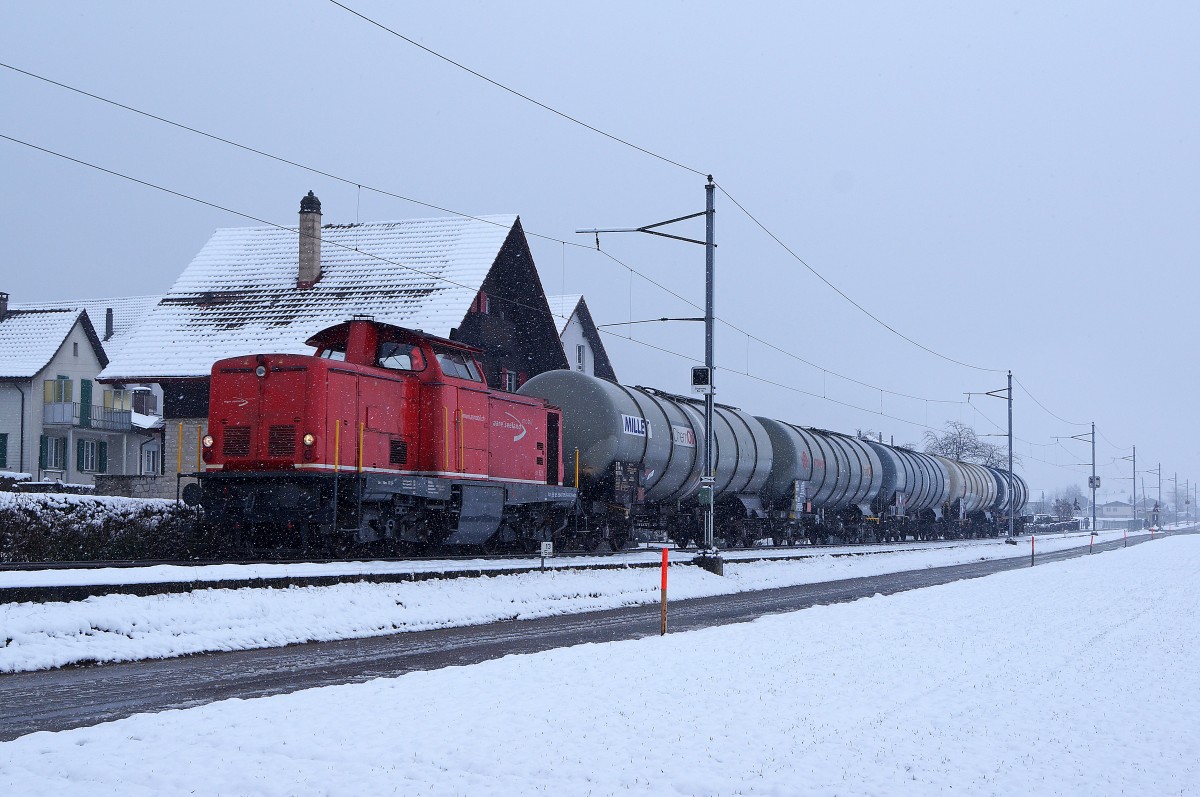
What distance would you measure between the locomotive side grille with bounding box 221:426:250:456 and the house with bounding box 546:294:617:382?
28650mm

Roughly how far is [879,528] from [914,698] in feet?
120

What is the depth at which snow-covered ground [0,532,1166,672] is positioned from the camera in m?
10.2

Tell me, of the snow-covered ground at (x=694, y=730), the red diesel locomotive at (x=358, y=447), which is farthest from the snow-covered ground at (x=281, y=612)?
the snow-covered ground at (x=694, y=730)

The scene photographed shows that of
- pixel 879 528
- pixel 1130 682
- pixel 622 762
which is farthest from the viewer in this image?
pixel 879 528

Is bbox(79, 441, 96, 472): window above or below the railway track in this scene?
above

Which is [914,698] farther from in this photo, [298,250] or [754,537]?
[298,250]

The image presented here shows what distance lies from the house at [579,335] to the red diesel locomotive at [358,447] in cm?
2600

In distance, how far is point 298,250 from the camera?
114 feet

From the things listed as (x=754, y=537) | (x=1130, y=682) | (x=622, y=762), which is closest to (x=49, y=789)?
(x=622, y=762)

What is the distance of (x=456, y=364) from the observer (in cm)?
1877

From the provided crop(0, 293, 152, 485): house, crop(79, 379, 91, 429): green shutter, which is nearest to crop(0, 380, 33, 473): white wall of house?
crop(0, 293, 152, 485): house

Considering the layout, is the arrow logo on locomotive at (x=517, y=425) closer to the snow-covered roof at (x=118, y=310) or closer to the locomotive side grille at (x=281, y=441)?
the locomotive side grille at (x=281, y=441)

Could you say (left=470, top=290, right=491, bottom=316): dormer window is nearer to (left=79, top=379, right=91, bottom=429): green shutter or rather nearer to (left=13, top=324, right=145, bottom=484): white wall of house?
(left=13, top=324, right=145, bottom=484): white wall of house

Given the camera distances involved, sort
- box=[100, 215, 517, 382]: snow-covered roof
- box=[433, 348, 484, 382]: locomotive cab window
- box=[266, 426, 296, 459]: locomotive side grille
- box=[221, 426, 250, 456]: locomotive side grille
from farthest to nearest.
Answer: box=[100, 215, 517, 382]: snow-covered roof → box=[433, 348, 484, 382]: locomotive cab window → box=[221, 426, 250, 456]: locomotive side grille → box=[266, 426, 296, 459]: locomotive side grille
